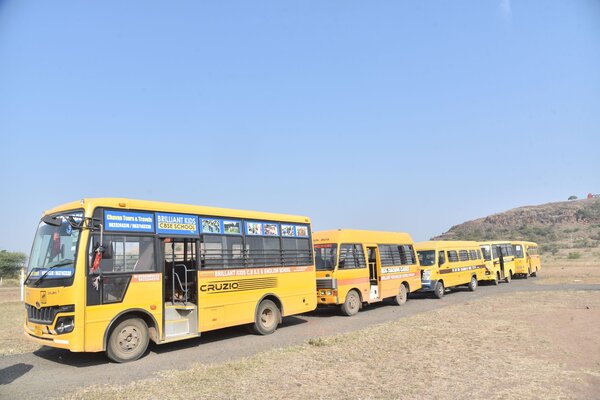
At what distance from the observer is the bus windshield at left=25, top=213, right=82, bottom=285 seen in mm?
8180

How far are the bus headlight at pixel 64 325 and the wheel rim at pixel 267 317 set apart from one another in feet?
16.0

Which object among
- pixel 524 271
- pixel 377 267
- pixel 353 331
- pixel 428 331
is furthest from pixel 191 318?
pixel 524 271

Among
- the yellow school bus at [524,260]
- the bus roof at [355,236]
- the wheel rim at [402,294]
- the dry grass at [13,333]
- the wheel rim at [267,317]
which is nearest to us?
the dry grass at [13,333]

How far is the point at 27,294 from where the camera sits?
8.77 metres

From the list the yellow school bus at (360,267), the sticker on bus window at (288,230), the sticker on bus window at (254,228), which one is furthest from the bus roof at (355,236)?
the sticker on bus window at (254,228)

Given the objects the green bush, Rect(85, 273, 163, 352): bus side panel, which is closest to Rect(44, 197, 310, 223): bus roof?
Rect(85, 273, 163, 352): bus side panel

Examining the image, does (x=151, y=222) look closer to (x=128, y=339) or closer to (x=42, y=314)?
(x=128, y=339)

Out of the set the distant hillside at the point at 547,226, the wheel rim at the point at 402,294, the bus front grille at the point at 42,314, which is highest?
the distant hillside at the point at 547,226

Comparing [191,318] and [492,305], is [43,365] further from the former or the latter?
[492,305]

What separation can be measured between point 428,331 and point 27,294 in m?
8.96

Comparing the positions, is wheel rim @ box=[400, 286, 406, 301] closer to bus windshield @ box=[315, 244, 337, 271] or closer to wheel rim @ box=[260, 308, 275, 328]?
bus windshield @ box=[315, 244, 337, 271]

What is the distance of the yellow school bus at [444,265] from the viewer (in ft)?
65.7

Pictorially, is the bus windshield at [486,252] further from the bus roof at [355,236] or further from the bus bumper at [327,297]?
the bus bumper at [327,297]

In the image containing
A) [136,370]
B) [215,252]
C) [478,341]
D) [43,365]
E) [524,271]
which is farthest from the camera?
[524,271]
